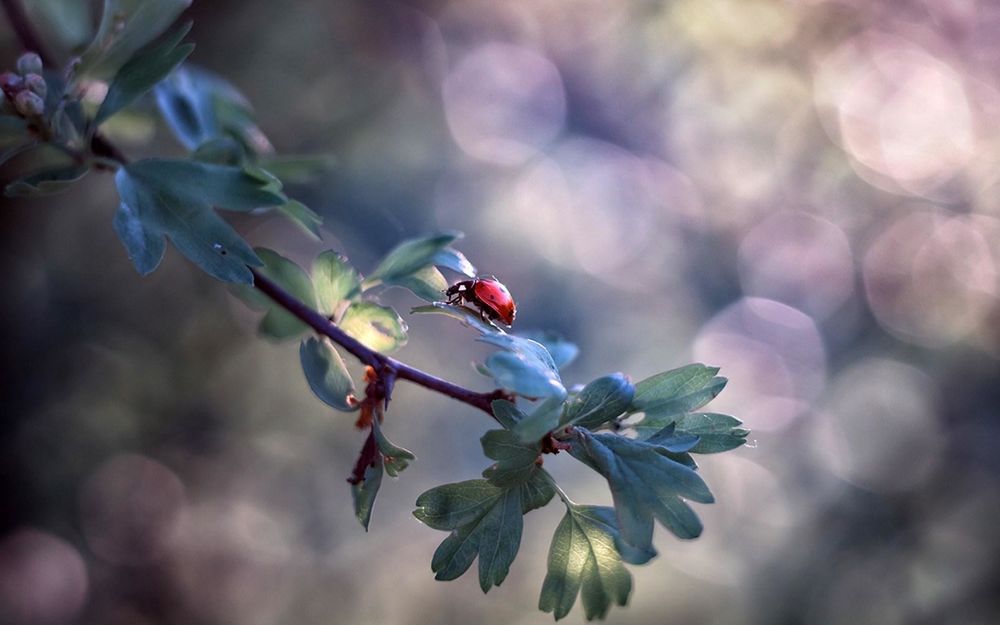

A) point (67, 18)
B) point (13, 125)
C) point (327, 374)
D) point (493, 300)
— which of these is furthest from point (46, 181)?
point (67, 18)

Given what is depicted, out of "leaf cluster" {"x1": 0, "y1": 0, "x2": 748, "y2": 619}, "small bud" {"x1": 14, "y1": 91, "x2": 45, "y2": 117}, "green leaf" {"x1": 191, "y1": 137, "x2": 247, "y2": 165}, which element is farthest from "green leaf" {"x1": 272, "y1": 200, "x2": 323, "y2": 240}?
"small bud" {"x1": 14, "y1": 91, "x2": 45, "y2": 117}

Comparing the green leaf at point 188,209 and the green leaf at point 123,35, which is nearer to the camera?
the green leaf at point 188,209

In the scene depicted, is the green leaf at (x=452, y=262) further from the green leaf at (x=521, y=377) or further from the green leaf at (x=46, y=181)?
the green leaf at (x=46, y=181)

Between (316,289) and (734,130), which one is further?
(734,130)

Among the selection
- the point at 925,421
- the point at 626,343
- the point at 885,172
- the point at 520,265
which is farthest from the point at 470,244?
the point at 925,421

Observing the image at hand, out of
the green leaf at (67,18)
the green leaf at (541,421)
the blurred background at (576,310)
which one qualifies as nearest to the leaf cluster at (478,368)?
the green leaf at (541,421)

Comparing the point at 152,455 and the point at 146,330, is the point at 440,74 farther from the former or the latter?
the point at 152,455
